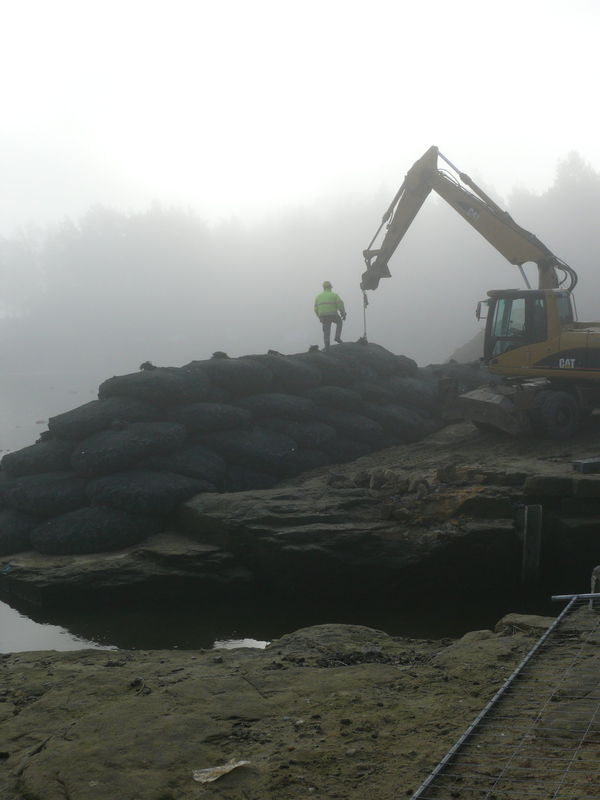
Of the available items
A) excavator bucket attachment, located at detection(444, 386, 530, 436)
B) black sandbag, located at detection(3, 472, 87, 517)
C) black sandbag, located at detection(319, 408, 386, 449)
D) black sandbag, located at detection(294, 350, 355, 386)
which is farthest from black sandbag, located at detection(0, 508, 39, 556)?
excavator bucket attachment, located at detection(444, 386, 530, 436)

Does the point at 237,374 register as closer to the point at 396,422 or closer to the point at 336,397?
the point at 336,397

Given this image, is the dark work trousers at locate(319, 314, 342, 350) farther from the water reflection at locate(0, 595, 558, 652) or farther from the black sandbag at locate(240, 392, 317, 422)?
the water reflection at locate(0, 595, 558, 652)

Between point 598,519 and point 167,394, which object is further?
point 167,394

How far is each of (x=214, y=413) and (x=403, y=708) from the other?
7369 millimetres

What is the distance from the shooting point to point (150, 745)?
3.90 meters

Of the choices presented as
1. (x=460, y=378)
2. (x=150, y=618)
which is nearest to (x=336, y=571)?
(x=150, y=618)

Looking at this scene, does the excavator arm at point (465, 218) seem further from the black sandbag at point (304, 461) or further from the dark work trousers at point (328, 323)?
the black sandbag at point (304, 461)

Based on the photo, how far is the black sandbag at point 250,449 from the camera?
1116 cm

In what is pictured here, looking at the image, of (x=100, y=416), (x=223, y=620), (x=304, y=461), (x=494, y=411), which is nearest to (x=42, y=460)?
(x=100, y=416)

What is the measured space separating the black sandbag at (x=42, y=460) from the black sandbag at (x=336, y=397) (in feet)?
13.1

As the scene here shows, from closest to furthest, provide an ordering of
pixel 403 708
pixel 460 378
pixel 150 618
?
pixel 403 708, pixel 150 618, pixel 460 378

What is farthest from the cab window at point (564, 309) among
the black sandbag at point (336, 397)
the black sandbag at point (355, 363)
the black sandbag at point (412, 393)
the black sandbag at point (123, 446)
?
the black sandbag at point (123, 446)

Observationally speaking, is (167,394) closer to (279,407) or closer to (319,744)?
(279,407)

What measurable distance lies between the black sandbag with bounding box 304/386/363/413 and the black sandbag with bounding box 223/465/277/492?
6.23 ft
